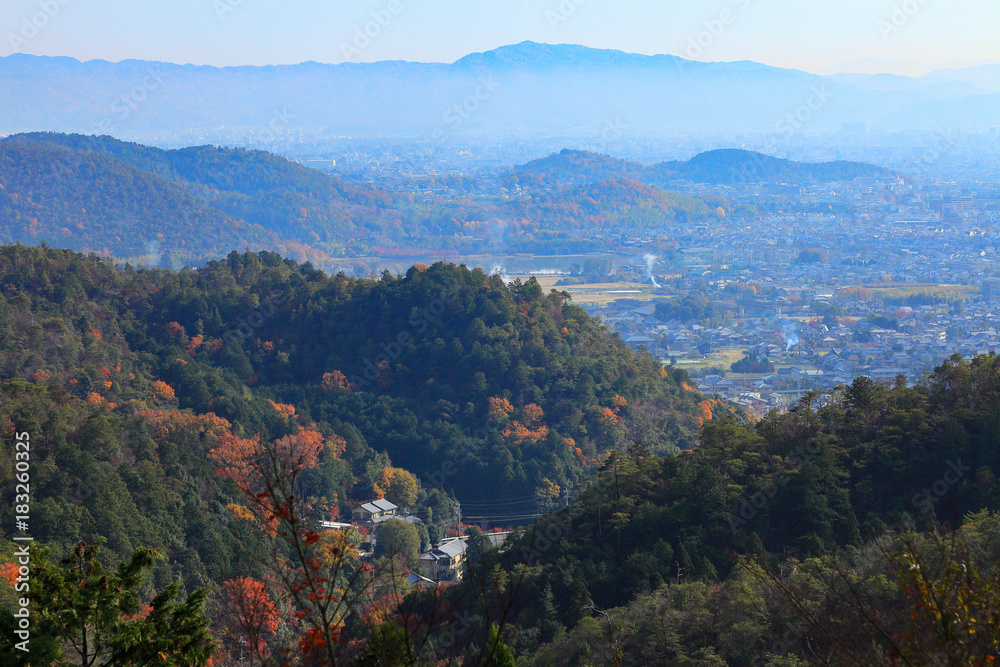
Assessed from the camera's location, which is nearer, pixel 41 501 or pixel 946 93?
pixel 41 501

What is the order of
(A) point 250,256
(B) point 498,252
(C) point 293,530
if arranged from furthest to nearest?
(B) point 498,252 < (A) point 250,256 < (C) point 293,530

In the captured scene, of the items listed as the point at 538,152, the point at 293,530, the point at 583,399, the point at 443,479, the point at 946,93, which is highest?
the point at 946,93

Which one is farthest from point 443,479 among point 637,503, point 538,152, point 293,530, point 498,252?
point 538,152

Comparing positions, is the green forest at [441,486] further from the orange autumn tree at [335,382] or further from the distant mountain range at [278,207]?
the distant mountain range at [278,207]

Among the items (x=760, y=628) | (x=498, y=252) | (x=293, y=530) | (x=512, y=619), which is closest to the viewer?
(x=293, y=530)

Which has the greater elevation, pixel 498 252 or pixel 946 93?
pixel 946 93

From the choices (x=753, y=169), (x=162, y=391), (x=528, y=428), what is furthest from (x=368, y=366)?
(x=753, y=169)

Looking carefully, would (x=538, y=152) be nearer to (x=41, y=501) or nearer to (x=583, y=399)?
(x=583, y=399)

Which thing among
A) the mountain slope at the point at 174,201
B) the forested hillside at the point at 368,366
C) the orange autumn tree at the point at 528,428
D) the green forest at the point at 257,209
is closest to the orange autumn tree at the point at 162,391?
the forested hillside at the point at 368,366
